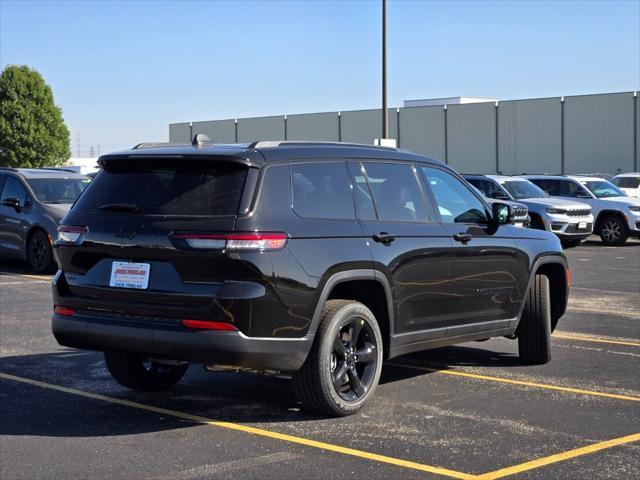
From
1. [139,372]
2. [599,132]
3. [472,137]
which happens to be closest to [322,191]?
[139,372]

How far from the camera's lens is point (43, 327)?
10.8 meters

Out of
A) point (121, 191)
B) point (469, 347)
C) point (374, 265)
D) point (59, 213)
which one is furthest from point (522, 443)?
point (59, 213)

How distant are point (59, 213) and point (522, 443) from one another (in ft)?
40.2

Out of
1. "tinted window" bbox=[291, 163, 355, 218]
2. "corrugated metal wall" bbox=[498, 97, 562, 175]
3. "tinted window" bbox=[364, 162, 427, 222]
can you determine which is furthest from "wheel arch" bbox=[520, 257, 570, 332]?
"corrugated metal wall" bbox=[498, 97, 562, 175]

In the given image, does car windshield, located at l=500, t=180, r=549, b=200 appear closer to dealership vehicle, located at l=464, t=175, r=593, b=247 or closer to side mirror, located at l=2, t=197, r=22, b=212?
dealership vehicle, located at l=464, t=175, r=593, b=247

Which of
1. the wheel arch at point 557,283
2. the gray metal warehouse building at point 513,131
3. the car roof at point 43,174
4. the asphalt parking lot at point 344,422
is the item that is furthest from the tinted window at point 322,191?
the gray metal warehouse building at point 513,131

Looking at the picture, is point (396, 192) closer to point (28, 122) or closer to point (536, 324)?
point (536, 324)

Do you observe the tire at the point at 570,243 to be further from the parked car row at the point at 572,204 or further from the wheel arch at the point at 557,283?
the wheel arch at the point at 557,283

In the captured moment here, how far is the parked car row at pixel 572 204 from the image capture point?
78.4ft

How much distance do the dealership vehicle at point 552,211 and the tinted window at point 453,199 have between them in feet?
51.2

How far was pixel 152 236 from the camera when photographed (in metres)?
6.38

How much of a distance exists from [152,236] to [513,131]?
48583 mm

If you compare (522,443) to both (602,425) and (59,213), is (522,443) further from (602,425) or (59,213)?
(59,213)

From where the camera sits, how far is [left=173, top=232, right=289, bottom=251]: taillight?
6.14 meters
